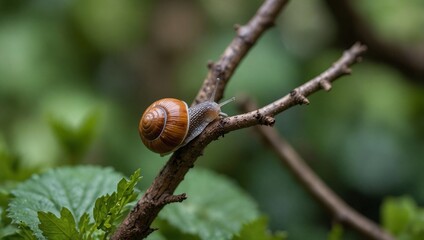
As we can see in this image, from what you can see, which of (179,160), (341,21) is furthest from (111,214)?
(341,21)

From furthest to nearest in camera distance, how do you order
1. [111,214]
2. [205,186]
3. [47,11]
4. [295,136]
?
1. [47,11]
2. [295,136]
3. [205,186]
4. [111,214]

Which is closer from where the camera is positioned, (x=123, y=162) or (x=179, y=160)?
(x=179, y=160)

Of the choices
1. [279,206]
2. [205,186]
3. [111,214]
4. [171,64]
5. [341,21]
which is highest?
[171,64]

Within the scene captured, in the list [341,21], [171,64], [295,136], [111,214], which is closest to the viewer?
→ [111,214]

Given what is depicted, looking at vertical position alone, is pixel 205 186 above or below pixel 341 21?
below

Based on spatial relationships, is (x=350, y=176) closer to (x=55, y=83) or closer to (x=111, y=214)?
(x=55, y=83)

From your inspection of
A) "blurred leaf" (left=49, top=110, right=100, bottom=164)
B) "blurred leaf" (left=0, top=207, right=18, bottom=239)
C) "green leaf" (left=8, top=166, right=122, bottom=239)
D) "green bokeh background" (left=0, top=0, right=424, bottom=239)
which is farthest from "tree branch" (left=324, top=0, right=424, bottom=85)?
"blurred leaf" (left=0, top=207, right=18, bottom=239)

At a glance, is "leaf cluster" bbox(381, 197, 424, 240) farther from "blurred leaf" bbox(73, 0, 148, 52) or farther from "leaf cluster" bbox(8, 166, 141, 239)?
"blurred leaf" bbox(73, 0, 148, 52)
